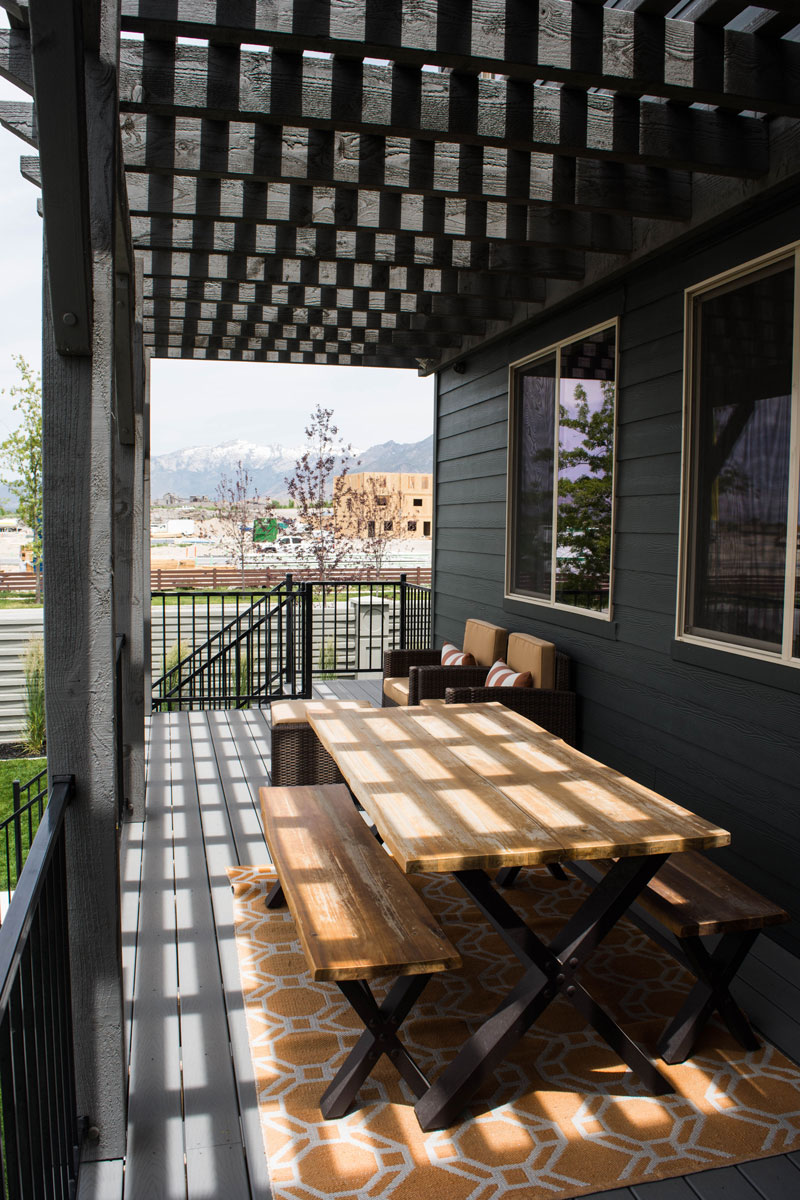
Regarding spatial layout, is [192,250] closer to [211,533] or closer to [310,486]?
[310,486]

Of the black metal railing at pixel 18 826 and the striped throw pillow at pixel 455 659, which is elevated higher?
the striped throw pillow at pixel 455 659

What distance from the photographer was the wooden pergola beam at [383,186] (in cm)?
300

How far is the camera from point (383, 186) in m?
3.17

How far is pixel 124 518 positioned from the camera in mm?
3871

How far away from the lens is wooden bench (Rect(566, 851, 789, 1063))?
2201mm

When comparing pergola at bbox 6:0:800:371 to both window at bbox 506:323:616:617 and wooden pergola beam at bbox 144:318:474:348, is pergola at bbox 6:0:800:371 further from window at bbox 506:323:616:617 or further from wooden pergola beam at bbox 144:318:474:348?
wooden pergola beam at bbox 144:318:474:348

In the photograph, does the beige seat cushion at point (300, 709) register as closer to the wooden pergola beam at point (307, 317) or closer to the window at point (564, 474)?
the window at point (564, 474)

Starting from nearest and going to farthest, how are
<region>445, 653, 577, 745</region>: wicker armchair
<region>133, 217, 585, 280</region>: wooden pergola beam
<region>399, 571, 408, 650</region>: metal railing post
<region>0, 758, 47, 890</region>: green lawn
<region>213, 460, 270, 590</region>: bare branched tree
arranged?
<region>133, 217, 585, 280</region>: wooden pergola beam, <region>445, 653, 577, 745</region>: wicker armchair, <region>0, 758, 47, 890</region>: green lawn, <region>399, 571, 408, 650</region>: metal railing post, <region>213, 460, 270, 590</region>: bare branched tree

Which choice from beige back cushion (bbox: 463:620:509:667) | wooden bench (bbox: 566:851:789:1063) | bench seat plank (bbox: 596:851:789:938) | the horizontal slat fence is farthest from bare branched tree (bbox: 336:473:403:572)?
wooden bench (bbox: 566:851:789:1063)

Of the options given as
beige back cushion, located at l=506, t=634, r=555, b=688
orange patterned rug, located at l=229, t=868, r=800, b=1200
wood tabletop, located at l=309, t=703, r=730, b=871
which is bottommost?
orange patterned rug, located at l=229, t=868, r=800, b=1200

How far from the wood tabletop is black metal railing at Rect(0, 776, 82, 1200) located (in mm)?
745

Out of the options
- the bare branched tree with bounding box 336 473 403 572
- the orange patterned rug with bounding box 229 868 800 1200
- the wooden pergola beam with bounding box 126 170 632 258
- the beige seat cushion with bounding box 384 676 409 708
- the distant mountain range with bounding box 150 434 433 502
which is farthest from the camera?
the distant mountain range with bounding box 150 434 433 502


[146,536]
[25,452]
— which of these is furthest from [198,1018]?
[25,452]

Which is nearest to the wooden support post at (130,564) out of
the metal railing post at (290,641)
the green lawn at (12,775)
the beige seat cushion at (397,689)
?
the beige seat cushion at (397,689)
